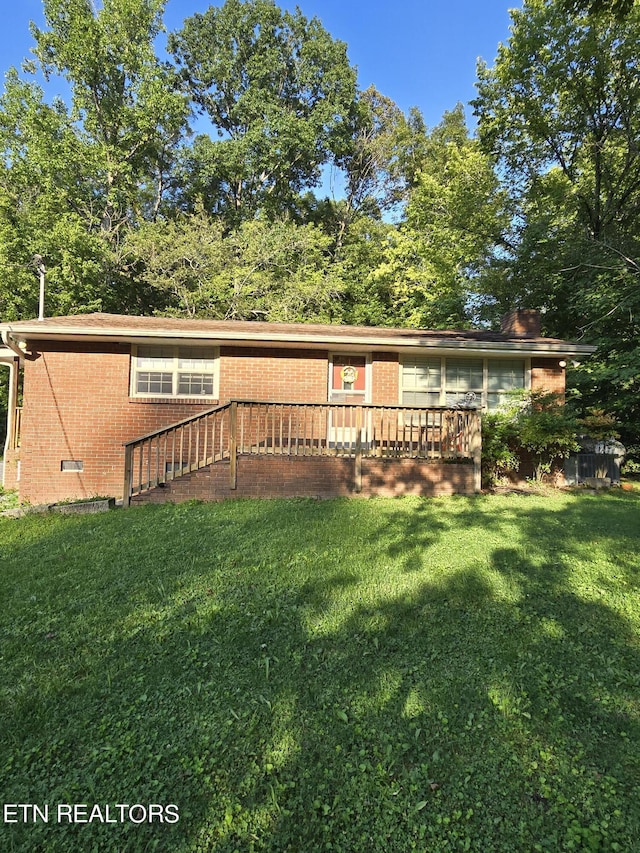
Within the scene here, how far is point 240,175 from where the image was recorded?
79.6ft

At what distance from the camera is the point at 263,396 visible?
29.9ft

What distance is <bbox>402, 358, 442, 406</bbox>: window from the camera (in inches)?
377

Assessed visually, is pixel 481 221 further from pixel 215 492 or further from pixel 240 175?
pixel 215 492

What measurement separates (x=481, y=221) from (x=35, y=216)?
699 inches

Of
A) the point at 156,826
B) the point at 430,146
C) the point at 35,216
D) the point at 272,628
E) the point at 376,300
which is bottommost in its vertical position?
the point at 156,826

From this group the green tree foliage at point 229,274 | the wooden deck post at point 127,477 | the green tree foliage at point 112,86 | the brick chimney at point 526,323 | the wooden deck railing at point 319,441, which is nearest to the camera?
the wooden deck post at point 127,477

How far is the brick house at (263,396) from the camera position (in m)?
7.34

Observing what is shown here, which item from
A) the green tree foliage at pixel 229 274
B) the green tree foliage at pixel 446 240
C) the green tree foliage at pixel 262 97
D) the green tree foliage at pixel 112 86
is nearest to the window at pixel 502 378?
the green tree foliage at pixel 446 240

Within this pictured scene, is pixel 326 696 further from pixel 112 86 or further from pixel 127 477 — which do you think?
pixel 112 86

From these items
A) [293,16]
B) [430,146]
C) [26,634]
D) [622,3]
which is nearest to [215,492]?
[26,634]

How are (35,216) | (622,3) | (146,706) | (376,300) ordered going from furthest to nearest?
(376,300) < (35,216) < (622,3) < (146,706)

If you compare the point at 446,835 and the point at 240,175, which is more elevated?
the point at 240,175

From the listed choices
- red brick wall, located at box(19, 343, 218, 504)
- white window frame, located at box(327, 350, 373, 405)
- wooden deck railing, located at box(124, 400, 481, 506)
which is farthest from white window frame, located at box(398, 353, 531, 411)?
red brick wall, located at box(19, 343, 218, 504)

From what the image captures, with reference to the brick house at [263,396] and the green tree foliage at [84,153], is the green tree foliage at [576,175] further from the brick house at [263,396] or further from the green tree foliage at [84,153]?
the green tree foliage at [84,153]
